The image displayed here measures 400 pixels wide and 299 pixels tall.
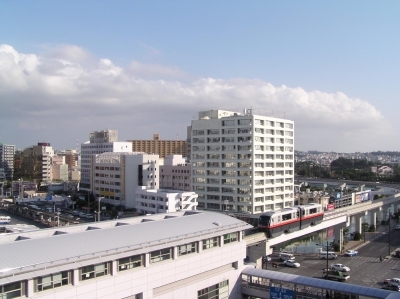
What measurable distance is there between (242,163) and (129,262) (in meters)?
26.5

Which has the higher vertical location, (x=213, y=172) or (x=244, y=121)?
(x=244, y=121)

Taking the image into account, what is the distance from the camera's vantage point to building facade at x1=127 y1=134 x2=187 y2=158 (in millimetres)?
95375

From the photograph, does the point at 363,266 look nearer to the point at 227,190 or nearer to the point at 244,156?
the point at 227,190

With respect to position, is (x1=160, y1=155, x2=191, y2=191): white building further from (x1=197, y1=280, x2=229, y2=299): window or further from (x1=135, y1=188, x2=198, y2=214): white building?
(x1=197, y1=280, x2=229, y2=299): window

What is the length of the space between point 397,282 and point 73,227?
62.6 feet

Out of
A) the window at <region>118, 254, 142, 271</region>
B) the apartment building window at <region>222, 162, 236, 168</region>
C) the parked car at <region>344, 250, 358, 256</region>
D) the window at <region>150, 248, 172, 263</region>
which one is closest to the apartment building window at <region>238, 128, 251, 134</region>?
the apartment building window at <region>222, 162, 236, 168</region>

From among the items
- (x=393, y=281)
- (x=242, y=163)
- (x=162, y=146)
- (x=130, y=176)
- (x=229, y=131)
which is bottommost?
(x=393, y=281)

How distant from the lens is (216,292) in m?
14.6

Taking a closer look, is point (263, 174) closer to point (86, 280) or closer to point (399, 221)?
point (399, 221)

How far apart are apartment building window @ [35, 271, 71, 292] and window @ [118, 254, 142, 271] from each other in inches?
64.4

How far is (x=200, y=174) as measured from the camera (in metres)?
39.9

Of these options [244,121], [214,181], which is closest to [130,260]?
[244,121]

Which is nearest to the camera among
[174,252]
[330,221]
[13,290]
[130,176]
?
[13,290]

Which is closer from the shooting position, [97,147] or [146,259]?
[146,259]
